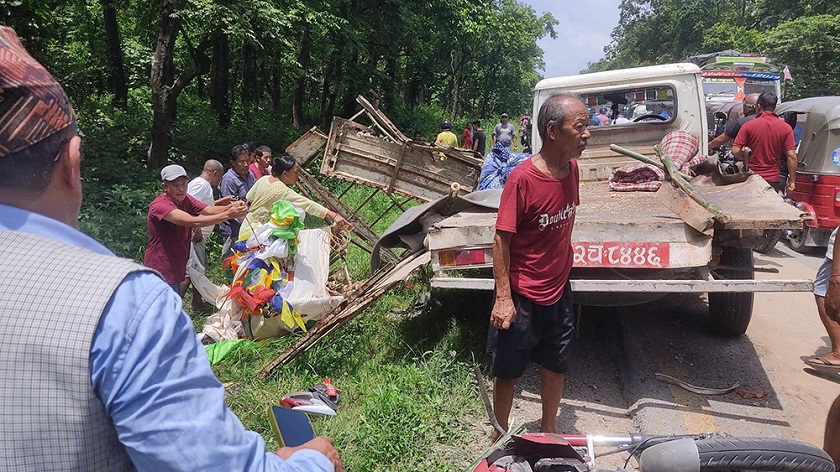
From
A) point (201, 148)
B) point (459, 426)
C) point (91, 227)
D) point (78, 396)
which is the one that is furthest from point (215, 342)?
point (201, 148)

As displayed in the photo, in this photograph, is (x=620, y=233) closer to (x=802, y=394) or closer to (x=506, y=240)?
(x=506, y=240)

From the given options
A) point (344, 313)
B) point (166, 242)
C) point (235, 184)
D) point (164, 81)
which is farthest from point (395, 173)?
point (164, 81)

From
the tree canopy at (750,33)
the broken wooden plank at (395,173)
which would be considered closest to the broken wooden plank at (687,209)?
the broken wooden plank at (395,173)

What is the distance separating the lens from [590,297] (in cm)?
381

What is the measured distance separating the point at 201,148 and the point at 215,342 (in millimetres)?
7195

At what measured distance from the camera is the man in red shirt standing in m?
6.70

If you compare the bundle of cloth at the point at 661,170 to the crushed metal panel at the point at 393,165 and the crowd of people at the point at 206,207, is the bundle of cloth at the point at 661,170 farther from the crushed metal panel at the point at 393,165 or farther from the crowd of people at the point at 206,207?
the crowd of people at the point at 206,207

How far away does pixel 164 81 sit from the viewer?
338 inches

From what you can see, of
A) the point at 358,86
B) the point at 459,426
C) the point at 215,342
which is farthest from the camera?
the point at 358,86

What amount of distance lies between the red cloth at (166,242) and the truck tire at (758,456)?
3741 millimetres

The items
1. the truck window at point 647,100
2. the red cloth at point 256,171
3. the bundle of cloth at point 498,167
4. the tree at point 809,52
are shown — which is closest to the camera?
the truck window at point 647,100

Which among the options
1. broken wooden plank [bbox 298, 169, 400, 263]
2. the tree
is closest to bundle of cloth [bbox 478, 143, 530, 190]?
broken wooden plank [bbox 298, 169, 400, 263]

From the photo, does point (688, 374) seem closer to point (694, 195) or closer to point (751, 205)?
point (751, 205)

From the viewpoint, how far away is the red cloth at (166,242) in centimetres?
416
